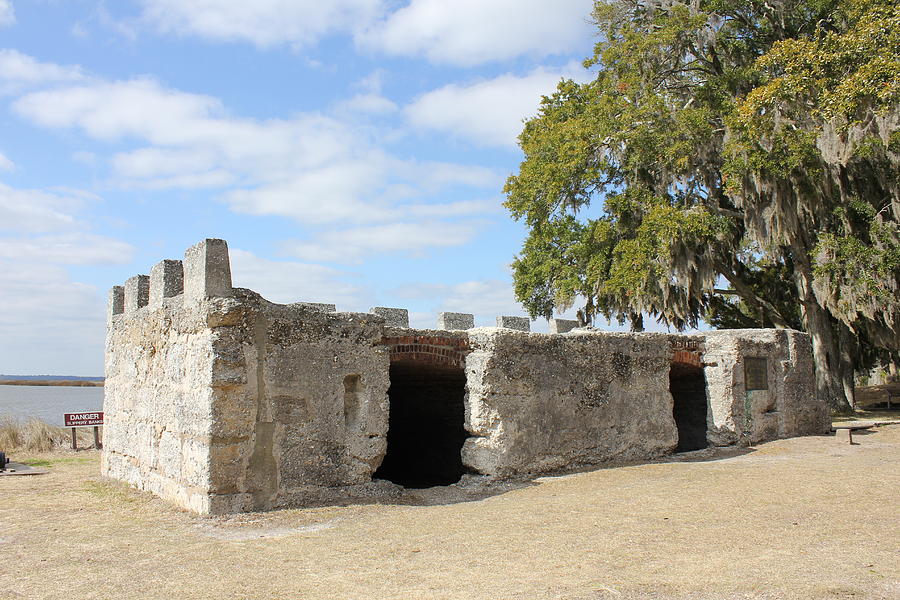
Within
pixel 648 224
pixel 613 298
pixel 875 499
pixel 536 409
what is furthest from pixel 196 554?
pixel 613 298

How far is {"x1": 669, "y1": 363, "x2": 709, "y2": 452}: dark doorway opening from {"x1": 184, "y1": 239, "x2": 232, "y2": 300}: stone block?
8363mm

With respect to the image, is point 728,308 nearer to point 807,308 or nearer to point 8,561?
point 807,308

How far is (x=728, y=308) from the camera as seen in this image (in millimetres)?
23266

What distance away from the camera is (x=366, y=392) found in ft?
26.6

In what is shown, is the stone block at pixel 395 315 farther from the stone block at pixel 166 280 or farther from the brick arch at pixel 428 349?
the stone block at pixel 166 280

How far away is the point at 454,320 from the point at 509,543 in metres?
5.12

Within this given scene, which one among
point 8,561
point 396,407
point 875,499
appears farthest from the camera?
point 396,407

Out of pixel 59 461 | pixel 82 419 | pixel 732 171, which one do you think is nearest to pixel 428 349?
pixel 59 461

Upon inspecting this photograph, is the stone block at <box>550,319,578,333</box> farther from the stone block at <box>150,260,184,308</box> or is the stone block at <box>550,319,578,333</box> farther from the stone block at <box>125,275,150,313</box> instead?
the stone block at <box>125,275,150,313</box>

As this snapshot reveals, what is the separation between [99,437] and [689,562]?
15.1 meters

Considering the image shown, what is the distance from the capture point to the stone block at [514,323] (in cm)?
1120

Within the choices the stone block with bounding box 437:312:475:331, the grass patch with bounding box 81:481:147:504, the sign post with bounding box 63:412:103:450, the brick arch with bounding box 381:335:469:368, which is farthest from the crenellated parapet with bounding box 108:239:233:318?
the sign post with bounding box 63:412:103:450

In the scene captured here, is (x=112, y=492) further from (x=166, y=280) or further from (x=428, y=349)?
(x=428, y=349)

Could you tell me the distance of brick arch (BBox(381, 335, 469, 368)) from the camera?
857 centimetres
